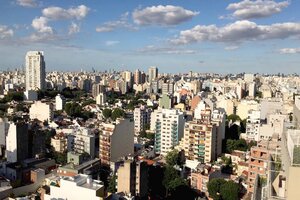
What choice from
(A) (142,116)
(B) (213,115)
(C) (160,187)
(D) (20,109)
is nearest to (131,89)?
(D) (20,109)

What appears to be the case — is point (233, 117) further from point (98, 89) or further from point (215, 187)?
point (98, 89)

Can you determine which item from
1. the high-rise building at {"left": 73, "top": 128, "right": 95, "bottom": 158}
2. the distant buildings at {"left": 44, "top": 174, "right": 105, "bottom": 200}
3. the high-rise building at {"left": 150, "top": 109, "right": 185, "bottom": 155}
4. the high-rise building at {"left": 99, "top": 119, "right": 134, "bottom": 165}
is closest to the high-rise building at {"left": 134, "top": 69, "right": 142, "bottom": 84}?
the high-rise building at {"left": 150, "top": 109, "right": 185, "bottom": 155}

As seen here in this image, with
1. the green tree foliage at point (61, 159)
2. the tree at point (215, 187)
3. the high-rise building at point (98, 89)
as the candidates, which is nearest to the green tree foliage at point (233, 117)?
the tree at point (215, 187)

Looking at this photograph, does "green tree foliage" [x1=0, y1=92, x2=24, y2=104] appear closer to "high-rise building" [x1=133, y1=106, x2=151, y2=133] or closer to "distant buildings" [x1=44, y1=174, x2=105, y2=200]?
"high-rise building" [x1=133, y1=106, x2=151, y2=133]

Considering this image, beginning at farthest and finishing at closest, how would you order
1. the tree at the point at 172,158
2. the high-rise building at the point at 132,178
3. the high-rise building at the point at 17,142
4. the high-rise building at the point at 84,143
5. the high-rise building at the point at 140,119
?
the high-rise building at the point at 140,119, the high-rise building at the point at 84,143, the tree at the point at 172,158, the high-rise building at the point at 17,142, the high-rise building at the point at 132,178

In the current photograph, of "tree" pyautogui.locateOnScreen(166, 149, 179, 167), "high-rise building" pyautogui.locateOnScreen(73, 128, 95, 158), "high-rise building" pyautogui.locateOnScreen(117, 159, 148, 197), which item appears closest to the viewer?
"high-rise building" pyautogui.locateOnScreen(117, 159, 148, 197)

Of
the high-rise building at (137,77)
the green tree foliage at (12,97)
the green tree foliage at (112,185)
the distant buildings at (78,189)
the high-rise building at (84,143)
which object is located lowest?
the green tree foliage at (112,185)

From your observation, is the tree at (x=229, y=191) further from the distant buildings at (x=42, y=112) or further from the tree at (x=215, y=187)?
the distant buildings at (x=42, y=112)
